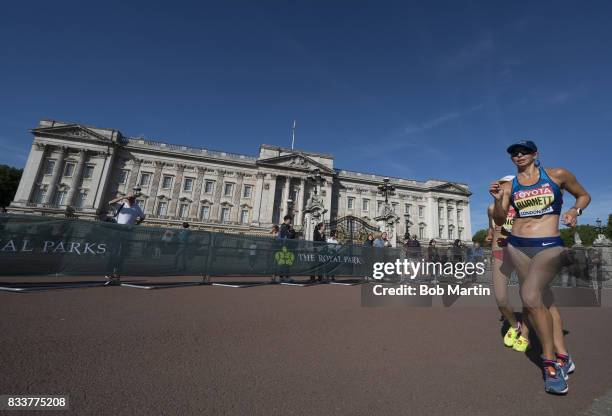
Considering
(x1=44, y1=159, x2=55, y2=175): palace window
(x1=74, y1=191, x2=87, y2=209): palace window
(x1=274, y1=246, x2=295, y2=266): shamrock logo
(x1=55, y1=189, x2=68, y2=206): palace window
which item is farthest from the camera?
(x1=74, y1=191, x2=87, y2=209): palace window

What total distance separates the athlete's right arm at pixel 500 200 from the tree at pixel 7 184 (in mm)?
66393

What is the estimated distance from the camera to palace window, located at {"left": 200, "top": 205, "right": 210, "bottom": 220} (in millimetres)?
42781

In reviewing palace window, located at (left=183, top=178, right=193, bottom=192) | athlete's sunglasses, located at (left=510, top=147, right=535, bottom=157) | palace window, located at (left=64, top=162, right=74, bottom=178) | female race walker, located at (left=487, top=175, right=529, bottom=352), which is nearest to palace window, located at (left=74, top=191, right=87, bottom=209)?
palace window, located at (left=64, top=162, right=74, bottom=178)

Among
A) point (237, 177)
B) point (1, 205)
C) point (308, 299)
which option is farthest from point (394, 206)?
point (1, 205)

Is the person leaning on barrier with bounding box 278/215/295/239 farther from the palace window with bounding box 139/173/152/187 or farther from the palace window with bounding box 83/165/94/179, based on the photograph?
the palace window with bounding box 83/165/94/179

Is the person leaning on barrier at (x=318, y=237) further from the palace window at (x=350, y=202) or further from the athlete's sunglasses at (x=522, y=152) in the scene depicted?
the palace window at (x=350, y=202)

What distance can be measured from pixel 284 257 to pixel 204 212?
37459 mm

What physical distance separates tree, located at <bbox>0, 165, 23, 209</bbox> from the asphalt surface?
6176 centimetres

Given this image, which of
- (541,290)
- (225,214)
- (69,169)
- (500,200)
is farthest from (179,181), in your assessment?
(541,290)

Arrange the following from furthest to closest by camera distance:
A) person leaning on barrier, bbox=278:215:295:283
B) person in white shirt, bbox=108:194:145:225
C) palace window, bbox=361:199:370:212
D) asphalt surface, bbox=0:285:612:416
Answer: palace window, bbox=361:199:370:212 → person leaning on barrier, bbox=278:215:295:283 → person in white shirt, bbox=108:194:145:225 → asphalt surface, bbox=0:285:612:416

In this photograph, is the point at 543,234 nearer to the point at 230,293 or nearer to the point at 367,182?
the point at 230,293

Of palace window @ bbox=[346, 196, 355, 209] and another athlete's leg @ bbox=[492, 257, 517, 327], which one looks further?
palace window @ bbox=[346, 196, 355, 209]

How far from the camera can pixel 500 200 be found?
8.94 feet

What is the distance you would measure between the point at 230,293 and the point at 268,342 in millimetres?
3311
